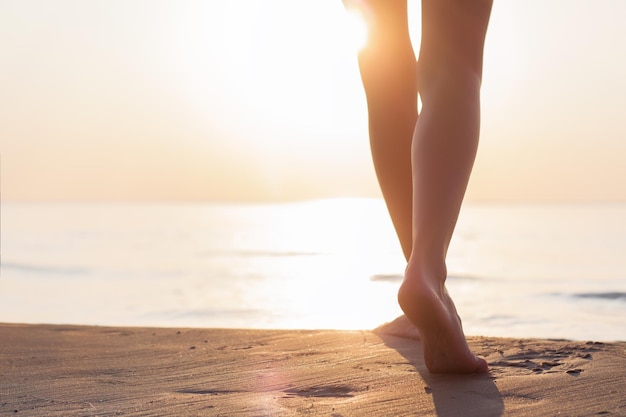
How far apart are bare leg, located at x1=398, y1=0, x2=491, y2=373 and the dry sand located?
93mm

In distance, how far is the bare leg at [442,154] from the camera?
1.40 m

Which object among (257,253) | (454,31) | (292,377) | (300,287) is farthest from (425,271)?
(257,253)

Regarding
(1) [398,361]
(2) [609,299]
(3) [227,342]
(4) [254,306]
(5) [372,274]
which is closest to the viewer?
(1) [398,361]

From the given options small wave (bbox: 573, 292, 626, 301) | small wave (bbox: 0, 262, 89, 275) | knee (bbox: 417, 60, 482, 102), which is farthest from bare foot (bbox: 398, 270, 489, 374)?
small wave (bbox: 0, 262, 89, 275)

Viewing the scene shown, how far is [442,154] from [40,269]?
5341mm

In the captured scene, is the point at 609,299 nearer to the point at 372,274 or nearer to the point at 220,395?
the point at 372,274

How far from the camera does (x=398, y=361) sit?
1646 millimetres

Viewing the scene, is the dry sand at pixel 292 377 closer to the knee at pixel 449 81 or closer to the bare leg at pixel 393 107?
the bare leg at pixel 393 107

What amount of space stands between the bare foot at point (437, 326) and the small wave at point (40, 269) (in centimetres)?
→ 489

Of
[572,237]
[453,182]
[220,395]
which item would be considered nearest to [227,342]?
[220,395]

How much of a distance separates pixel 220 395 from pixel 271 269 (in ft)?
16.2

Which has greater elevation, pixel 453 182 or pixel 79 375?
pixel 453 182

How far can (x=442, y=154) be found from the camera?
1.42 meters

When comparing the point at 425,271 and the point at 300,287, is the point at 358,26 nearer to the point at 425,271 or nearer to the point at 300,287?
the point at 425,271
